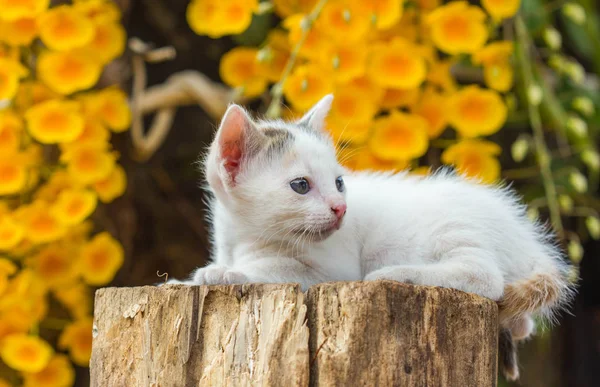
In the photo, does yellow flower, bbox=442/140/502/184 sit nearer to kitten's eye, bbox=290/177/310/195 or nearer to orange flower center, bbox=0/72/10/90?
kitten's eye, bbox=290/177/310/195

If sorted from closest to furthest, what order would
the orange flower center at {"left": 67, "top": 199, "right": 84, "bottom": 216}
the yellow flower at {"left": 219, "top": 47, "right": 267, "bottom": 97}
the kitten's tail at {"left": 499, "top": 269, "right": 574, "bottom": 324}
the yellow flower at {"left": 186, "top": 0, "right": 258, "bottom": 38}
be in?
the kitten's tail at {"left": 499, "top": 269, "right": 574, "bottom": 324}, the orange flower center at {"left": 67, "top": 199, "right": 84, "bottom": 216}, the yellow flower at {"left": 186, "top": 0, "right": 258, "bottom": 38}, the yellow flower at {"left": 219, "top": 47, "right": 267, "bottom": 97}

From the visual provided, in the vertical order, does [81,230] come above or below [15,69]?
below

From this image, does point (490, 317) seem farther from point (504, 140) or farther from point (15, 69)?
point (504, 140)

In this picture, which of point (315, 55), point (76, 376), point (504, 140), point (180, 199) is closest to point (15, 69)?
point (315, 55)

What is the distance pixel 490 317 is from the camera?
182 cm

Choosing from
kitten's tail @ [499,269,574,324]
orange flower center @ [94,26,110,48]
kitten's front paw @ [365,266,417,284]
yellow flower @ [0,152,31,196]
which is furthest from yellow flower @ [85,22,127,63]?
kitten's tail @ [499,269,574,324]

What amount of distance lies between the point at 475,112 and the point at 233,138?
1.16 metres

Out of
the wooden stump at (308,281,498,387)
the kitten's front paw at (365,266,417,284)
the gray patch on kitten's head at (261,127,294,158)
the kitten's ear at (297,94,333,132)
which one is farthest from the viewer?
the kitten's ear at (297,94,333,132)

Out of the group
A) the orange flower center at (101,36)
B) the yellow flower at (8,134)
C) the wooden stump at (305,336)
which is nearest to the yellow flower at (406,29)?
the orange flower center at (101,36)

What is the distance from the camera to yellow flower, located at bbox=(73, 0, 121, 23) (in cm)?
291

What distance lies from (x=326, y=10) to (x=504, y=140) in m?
1.63

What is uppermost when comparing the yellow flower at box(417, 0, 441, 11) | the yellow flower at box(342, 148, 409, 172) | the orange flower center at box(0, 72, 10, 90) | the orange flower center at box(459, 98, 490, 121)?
the orange flower center at box(0, 72, 10, 90)

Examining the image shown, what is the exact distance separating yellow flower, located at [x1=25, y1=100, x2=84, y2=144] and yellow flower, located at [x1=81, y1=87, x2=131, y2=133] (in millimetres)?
168

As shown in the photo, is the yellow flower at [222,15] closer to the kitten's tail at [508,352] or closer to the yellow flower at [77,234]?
the yellow flower at [77,234]
